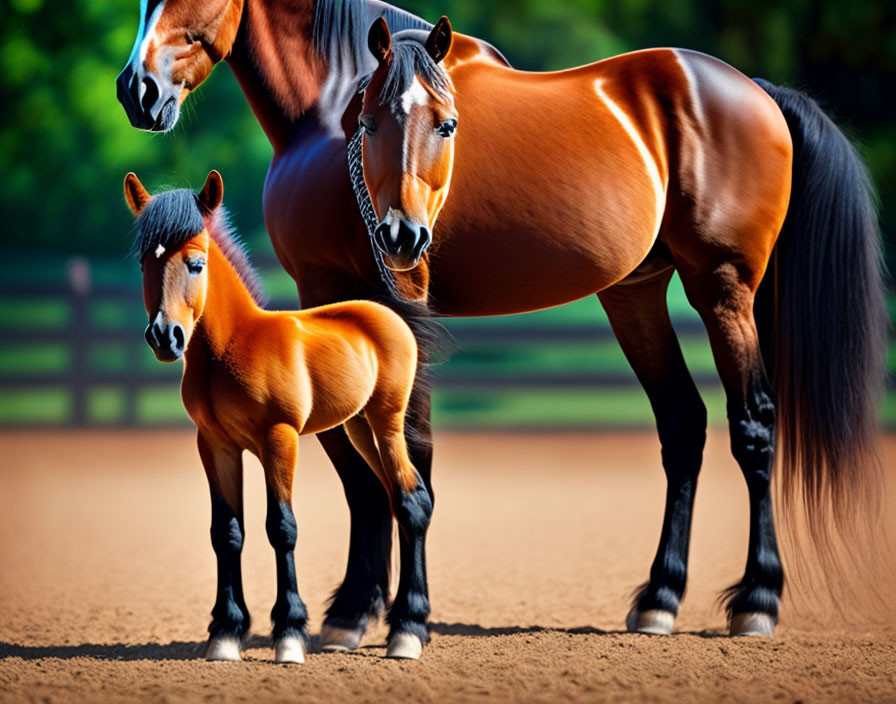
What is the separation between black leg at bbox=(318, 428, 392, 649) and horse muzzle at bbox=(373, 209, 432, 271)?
817 mm

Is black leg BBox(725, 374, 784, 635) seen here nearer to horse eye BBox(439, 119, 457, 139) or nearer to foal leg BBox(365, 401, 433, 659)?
foal leg BBox(365, 401, 433, 659)

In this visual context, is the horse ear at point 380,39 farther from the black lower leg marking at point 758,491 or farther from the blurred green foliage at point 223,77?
the blurred green foliage at point 223,77

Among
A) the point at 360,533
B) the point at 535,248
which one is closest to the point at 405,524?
the point at 360,533

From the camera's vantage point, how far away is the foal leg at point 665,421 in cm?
382

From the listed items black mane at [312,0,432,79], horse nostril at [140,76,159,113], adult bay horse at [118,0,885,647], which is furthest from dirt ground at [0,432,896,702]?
black mane at [312,0,432,79]

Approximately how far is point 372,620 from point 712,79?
2156mm

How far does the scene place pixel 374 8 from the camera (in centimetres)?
348

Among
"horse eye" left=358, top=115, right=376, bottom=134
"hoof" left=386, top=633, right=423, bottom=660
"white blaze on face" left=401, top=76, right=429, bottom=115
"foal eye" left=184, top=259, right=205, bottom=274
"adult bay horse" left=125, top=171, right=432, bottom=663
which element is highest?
"white blaze on face" left=401, top=76, right=429, bottom=115

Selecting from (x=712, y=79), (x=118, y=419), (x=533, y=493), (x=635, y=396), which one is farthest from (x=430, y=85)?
(x=635, y=396)

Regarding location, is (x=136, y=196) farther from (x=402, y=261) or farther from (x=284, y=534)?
(x=284, y=534)

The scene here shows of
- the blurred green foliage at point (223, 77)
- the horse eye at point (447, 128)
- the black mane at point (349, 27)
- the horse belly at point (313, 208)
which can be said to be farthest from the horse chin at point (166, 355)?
the blurred green foliage at point (223, 77)

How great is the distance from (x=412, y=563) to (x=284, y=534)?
41 centimetres

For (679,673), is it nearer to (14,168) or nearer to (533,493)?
(533,493)

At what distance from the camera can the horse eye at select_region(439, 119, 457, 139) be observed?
280cm
